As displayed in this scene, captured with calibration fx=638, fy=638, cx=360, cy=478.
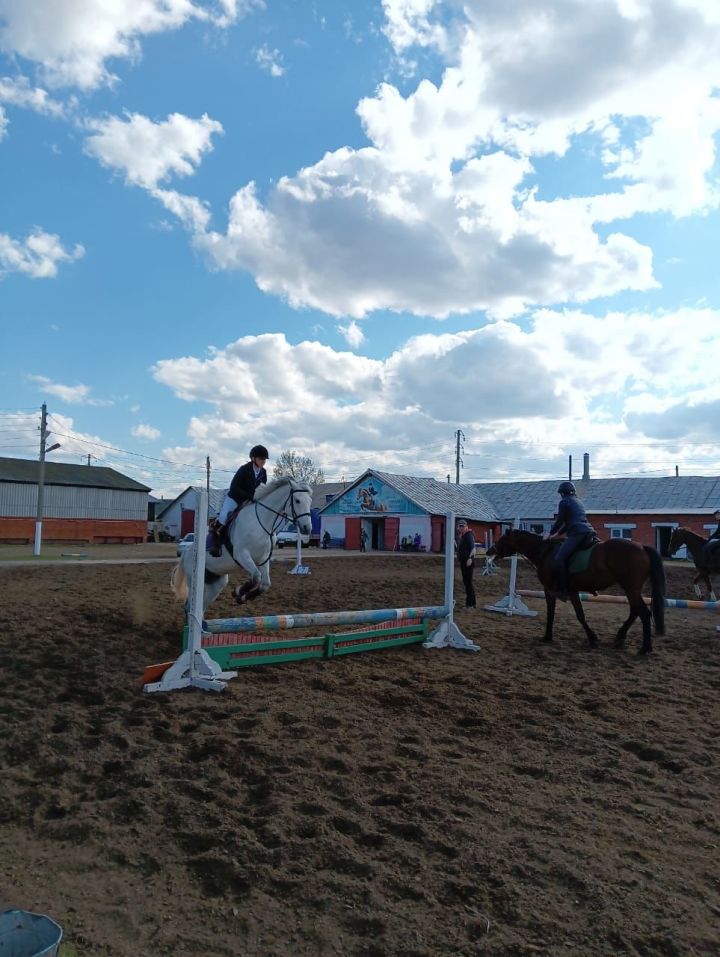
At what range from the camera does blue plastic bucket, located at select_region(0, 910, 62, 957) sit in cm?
219

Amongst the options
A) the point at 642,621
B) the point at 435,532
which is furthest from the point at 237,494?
the point at 435,532

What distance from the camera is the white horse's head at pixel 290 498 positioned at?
23.7 feet

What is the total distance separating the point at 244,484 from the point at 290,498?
720 mm

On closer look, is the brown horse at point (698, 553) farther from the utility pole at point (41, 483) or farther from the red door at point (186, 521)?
the red door at point (186, 521)

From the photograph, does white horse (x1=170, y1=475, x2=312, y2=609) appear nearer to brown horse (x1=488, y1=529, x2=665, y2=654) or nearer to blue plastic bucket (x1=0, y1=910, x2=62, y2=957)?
brown horse (x1=488, y1=529, x2=665, y2=654)

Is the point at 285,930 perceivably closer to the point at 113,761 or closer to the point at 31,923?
the point at 31,923

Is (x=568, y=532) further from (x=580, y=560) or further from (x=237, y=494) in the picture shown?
(x=237, y=494)

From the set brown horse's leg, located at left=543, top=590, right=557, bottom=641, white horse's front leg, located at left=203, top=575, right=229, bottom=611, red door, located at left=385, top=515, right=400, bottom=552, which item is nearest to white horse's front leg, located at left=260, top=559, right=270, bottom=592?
white horse's front leg, located at left=203, top=575, right=229, bottom=611

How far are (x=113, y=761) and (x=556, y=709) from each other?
3.63 m

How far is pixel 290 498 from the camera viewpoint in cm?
729

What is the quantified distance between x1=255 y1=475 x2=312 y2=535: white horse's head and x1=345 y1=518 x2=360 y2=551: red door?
3679 centimetres

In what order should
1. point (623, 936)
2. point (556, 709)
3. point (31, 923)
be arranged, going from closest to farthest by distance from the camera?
point (31, 923) → point (623, 936) → point (556, 709)

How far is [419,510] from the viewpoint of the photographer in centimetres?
4156

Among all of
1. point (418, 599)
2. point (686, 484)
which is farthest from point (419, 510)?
point (418, 599)
